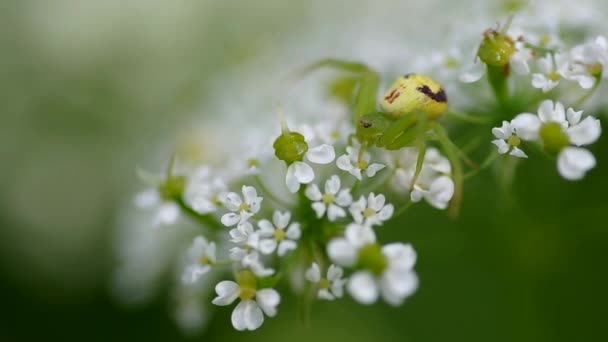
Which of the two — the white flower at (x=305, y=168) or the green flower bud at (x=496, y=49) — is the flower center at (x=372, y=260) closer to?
the white flower at (x=305, y=168)

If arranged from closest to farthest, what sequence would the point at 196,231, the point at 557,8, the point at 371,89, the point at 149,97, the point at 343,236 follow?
the point at 343,236 < the point at 371,89 < the point at 557,8 < the point at 196,231 < the point at 149,97

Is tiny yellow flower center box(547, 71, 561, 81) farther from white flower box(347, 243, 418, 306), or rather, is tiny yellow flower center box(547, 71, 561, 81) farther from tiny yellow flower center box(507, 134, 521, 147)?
white flower box(347, 243, 418, 306)

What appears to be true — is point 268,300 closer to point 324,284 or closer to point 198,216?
point 324,284

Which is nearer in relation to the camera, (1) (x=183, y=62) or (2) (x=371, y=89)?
(2) (x=371, y=89)

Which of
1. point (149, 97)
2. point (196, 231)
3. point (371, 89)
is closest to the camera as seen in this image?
point (371, 89)

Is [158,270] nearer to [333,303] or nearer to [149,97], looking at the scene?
[333,303]

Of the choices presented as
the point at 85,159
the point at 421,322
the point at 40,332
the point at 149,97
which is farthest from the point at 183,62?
the point at 421,322

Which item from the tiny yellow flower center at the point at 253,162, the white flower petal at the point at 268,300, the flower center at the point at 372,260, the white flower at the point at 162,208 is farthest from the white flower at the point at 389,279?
the white flower at the point at 162,208

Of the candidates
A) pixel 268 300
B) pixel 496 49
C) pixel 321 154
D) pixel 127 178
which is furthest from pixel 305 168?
pixel 127 178

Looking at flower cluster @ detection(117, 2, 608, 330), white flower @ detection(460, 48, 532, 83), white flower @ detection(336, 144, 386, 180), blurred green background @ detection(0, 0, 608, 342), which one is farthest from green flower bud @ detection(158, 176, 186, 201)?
blurred green background @ detection(0, 0, 608, 342)
